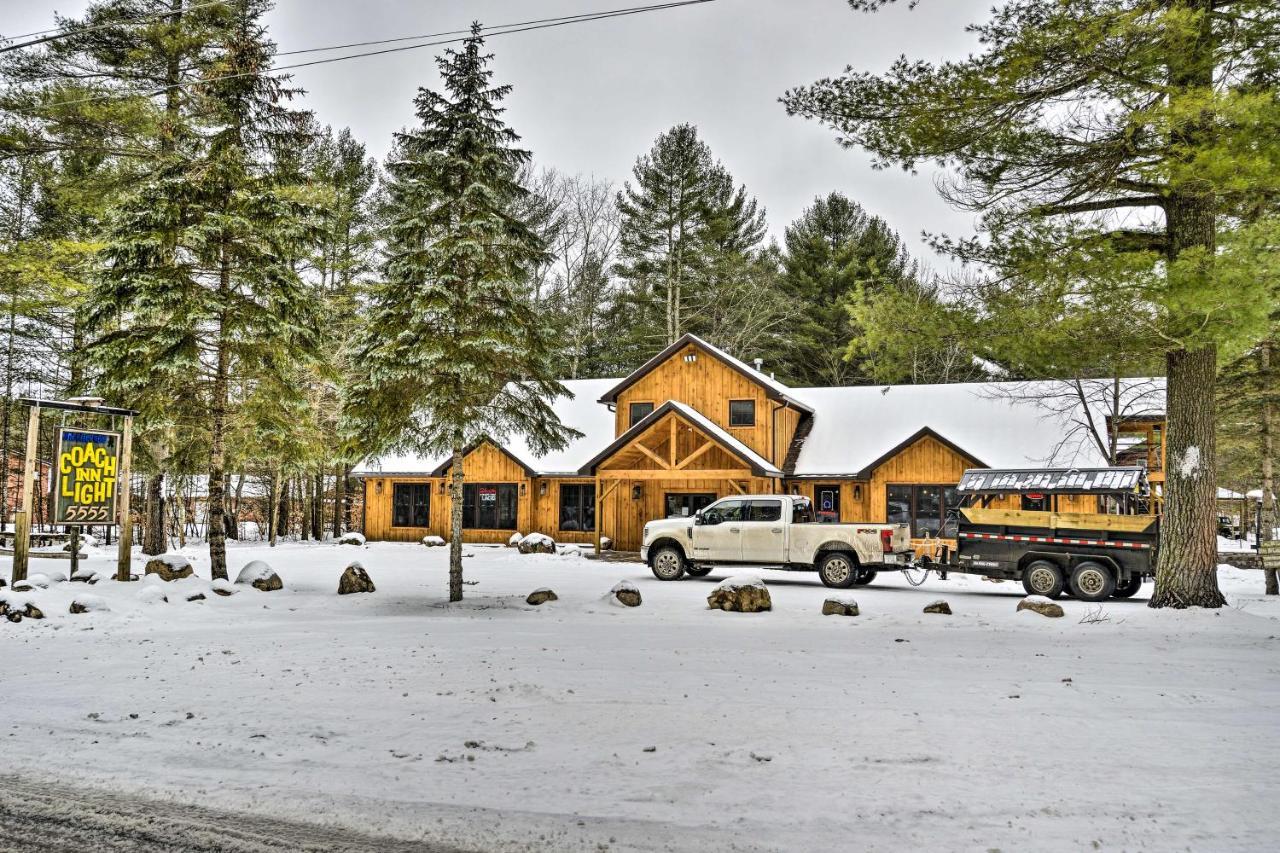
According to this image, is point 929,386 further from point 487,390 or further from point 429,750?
point 429,750

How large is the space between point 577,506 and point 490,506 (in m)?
3.34

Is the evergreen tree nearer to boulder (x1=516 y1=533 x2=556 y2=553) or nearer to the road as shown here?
the road

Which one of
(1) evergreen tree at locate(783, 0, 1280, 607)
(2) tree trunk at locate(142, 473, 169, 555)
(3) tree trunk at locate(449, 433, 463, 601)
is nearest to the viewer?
(1) evergreen tree at locate(783, 0, 1280, 607)

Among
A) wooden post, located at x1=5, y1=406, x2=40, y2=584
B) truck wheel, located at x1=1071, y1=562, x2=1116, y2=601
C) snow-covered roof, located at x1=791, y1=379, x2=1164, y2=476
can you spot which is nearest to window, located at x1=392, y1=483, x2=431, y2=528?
snow-covered roof, located at x1=791, y1=379, x2=1164, y2=476

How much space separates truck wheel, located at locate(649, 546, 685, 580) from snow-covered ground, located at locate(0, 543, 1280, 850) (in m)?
5.78

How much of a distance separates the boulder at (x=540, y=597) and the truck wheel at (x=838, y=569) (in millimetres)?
6066

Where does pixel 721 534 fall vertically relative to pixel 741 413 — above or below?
below

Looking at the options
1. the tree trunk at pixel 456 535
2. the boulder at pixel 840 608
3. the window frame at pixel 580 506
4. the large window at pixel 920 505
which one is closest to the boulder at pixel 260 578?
the tree trunk at pixel 456 535

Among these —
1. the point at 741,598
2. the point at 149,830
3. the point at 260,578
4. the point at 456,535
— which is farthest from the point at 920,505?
the point at 149,830

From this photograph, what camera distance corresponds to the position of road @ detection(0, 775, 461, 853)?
12.6ft

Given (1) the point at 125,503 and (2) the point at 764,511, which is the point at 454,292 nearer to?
(1) the point at 125,503

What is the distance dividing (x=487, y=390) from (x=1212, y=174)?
10.4 meters

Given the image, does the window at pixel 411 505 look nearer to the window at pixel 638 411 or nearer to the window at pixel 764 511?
the window at pixel 638 411

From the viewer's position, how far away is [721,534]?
54.3 feet
